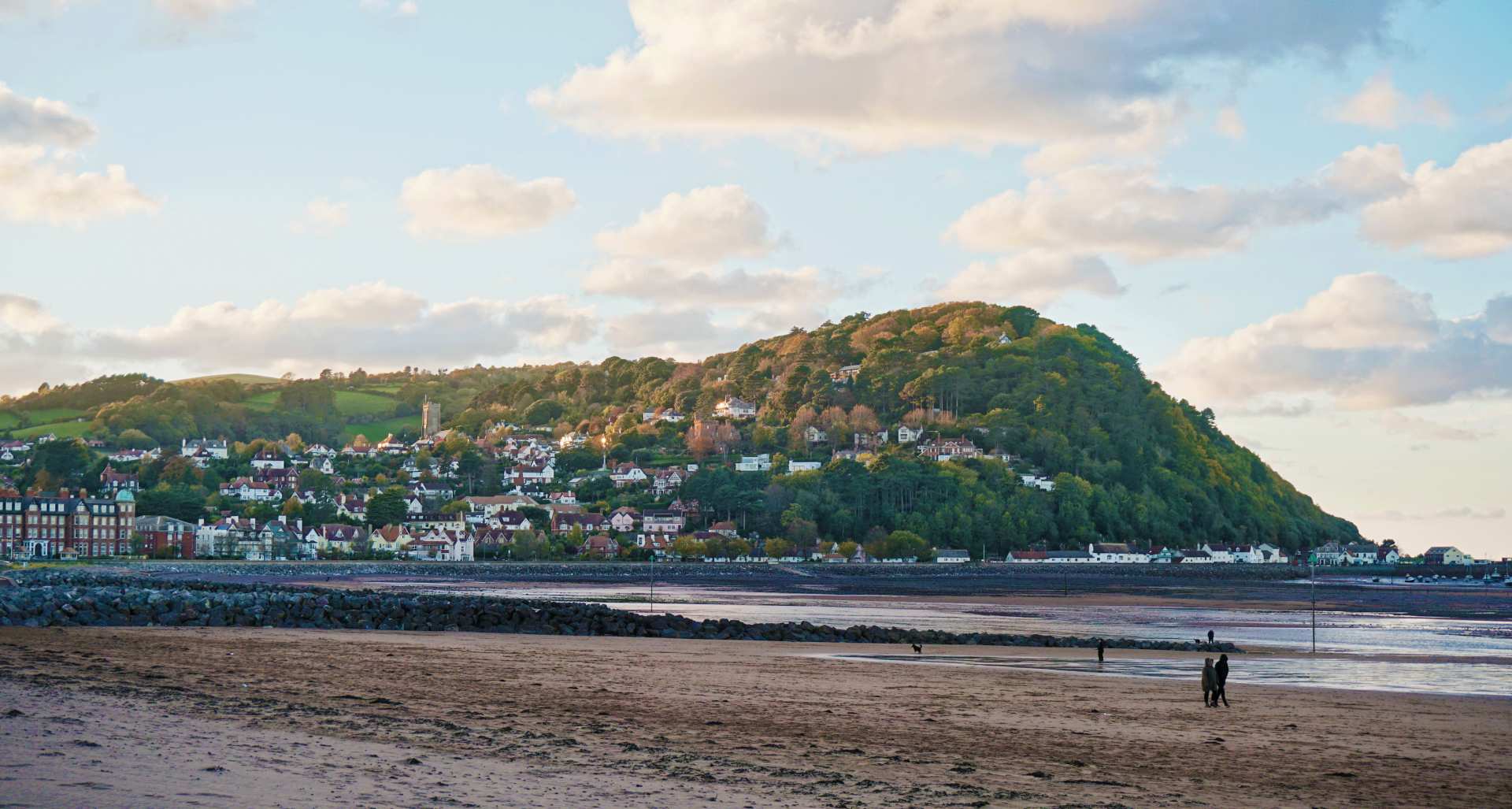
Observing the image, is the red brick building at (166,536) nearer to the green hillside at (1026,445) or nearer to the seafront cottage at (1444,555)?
the green hillside at (1026,445)

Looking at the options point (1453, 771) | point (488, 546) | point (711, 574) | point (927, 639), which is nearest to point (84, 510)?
point (488, 546)

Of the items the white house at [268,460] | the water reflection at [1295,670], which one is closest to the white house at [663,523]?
the white house at [268,460]

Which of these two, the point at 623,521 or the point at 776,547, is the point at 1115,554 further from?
the point at 623,521

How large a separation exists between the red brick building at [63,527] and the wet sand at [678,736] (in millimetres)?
89334

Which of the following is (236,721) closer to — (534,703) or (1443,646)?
(534,703)

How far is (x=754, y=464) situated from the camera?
159 metres

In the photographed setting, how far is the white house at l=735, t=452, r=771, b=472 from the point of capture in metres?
156

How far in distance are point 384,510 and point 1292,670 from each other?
115m

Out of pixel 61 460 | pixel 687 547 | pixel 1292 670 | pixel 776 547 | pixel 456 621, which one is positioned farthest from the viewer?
pixel 61 460

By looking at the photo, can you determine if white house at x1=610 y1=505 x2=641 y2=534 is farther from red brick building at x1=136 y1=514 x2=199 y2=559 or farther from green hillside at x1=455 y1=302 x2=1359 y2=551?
red brick building at x1=136 y1=514 x2=199 y2=559

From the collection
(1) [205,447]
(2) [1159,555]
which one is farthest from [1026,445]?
(1) [205,447]

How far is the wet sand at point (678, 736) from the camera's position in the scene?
36.1ft

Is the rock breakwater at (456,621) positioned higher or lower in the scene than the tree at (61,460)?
lower

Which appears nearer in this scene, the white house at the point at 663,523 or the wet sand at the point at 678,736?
the wet sand at the point at 678,736
